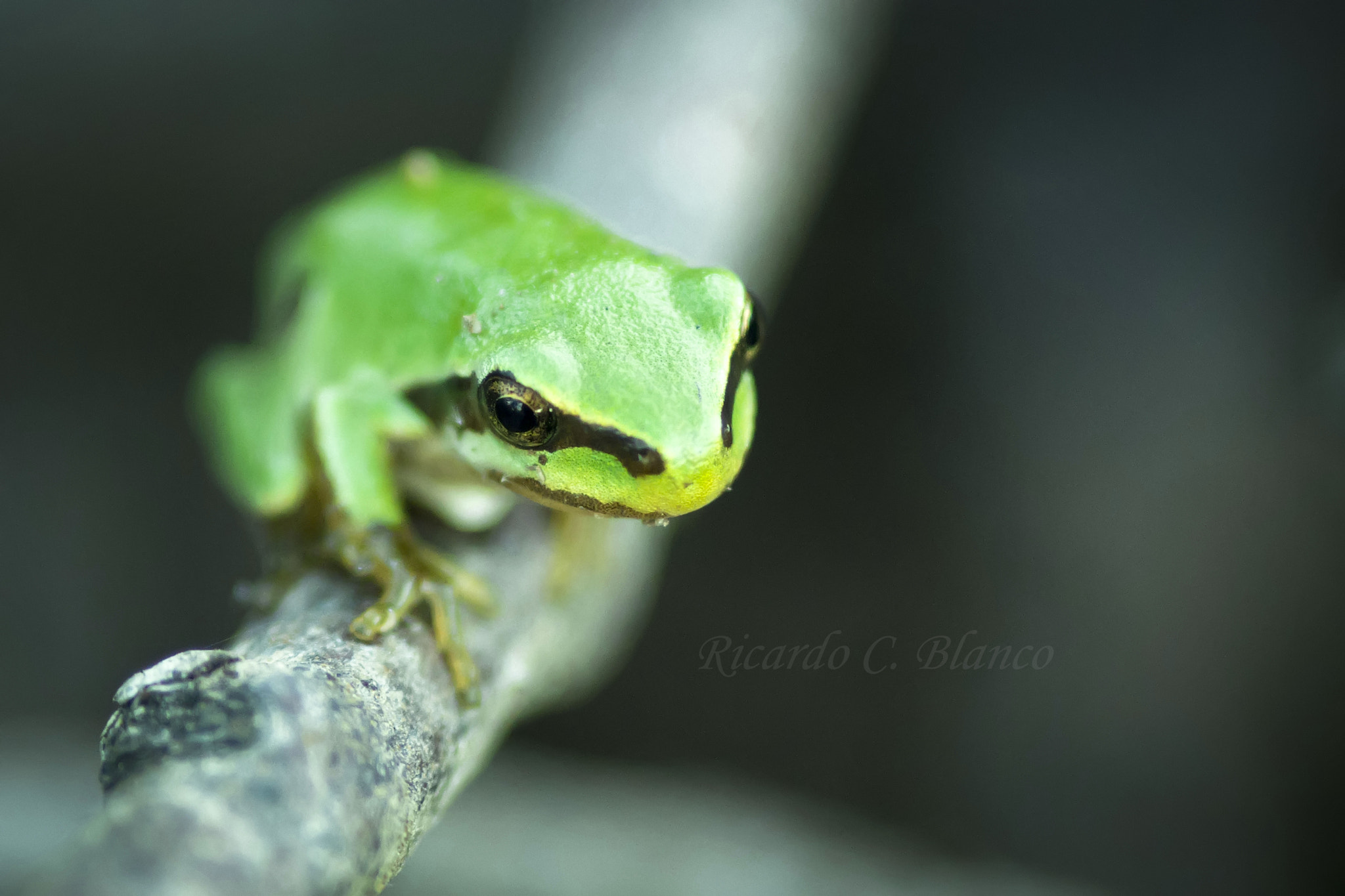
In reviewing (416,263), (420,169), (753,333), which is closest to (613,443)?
(753,333)

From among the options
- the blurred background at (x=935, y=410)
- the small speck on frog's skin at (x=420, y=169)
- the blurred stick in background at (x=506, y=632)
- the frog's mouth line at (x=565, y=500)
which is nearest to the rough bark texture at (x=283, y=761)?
the blurred stick in background at (x=506, y=632)

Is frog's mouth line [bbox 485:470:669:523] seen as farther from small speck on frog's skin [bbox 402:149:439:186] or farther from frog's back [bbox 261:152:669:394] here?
small speck on frog's skin [bbox 402:149:439:186]

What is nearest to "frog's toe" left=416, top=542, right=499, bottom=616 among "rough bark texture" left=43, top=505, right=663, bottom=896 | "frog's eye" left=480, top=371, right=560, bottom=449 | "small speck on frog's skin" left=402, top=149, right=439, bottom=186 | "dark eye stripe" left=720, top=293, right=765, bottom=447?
"rough bark texture" left=43, top=505, right=663, bottom=896

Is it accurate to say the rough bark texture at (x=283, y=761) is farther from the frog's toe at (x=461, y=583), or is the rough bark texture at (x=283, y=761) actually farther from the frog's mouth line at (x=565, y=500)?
the frog's mouth line at (x=565, y=500)

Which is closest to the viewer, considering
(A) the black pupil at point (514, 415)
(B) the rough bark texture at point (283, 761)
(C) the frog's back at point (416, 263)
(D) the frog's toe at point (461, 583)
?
(B) the rough bark texture at point (283, 761)

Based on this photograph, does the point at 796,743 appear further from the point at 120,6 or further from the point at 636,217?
the point at 120,6

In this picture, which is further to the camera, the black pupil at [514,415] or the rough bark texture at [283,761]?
the black pupil at [514,415]

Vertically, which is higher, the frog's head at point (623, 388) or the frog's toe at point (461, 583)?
the frog's head at point (623, 388)
